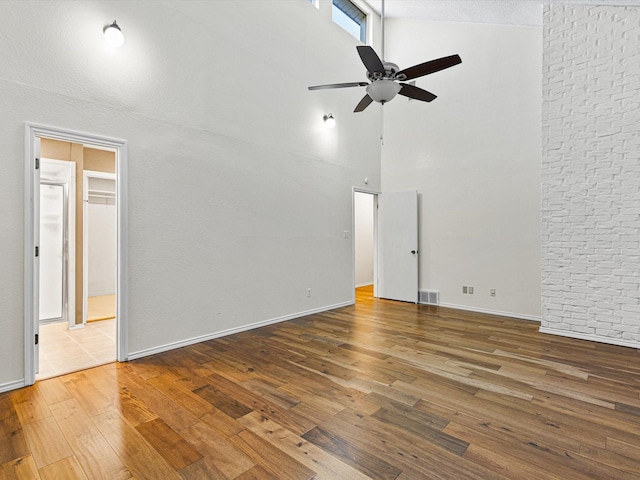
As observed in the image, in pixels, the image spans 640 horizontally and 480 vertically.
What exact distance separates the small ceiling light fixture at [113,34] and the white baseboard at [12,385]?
3061mm

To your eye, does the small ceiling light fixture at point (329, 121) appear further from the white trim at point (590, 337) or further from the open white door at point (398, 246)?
the white trim at point (590, 337)

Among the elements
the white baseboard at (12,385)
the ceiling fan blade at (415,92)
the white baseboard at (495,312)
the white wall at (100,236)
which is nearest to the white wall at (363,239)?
the white baseboard at (495,312)

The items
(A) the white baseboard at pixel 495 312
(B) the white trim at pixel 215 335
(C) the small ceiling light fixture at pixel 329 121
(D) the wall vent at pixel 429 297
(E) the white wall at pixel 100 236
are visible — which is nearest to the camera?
(B) the white trim at pixel 215 335

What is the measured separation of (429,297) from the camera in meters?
5.95

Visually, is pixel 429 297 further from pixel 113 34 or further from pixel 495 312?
pixel 113 34

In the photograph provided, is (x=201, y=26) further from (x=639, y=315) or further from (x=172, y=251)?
(x=639, y=315)

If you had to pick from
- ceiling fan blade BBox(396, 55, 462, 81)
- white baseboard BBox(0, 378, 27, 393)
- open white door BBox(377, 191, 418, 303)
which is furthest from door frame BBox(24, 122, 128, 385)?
open white door BBox(377, 191, 418, 303)

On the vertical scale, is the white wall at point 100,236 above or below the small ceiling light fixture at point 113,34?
below

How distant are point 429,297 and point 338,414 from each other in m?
Result: 4.06

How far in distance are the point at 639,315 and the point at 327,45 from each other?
5.58 meters

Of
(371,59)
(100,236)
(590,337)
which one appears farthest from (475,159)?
(100,236)

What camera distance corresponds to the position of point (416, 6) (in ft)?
17.9

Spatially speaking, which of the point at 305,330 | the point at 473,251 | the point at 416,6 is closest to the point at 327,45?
the point at 416,6

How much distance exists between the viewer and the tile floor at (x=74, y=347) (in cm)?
315
